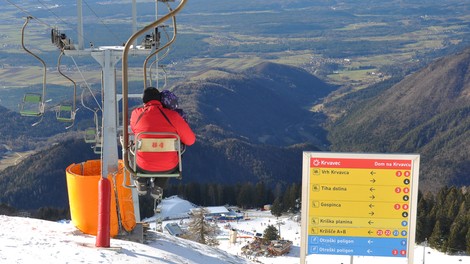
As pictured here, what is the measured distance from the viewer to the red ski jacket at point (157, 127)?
10570 millimetres

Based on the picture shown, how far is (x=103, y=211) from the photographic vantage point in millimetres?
13641

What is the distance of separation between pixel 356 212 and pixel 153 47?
689 centimetres

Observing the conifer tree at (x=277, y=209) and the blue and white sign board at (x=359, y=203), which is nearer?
the blue and white sign board at (x=359, y=203)

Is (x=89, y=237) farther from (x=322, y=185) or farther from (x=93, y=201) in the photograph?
(x=322, y=185)

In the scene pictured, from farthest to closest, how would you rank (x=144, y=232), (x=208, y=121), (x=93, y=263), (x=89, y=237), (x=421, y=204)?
(x=208, y=121), (x=421, y=204), (x=144, y=232), (x=89, y=237), (x=93, y=263)

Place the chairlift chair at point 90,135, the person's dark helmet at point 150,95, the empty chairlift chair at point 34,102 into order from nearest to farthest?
1. the person's dark helmet at point 150,95
2. the empty chairlift chair at point 34,102
3. the chairlift chair at point 90,135

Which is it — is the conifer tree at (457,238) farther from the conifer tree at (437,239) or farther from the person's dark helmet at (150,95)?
the person's dark helmet at (150,95)

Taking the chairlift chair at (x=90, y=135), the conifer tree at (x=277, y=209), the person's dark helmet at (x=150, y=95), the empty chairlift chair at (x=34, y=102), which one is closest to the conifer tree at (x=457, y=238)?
the conifer tree at (x=277, y=209)

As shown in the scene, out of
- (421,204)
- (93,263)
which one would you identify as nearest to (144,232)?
(93,263)

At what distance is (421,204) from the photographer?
55.2 m

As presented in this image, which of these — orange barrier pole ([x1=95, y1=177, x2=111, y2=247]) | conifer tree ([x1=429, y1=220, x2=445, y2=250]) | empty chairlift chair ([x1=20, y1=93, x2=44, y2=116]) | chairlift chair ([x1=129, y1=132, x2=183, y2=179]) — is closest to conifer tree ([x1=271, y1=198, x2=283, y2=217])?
conifer tree ([x1=429, y1=220, x2=445, y2=250])

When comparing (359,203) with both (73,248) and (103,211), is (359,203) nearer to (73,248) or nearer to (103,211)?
(103,211)

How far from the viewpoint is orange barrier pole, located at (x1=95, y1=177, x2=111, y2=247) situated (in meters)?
13.5

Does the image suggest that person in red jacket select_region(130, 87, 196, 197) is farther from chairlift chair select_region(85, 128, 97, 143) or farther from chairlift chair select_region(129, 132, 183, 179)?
chairlift chair select_region(85, 128, 97, 143)
